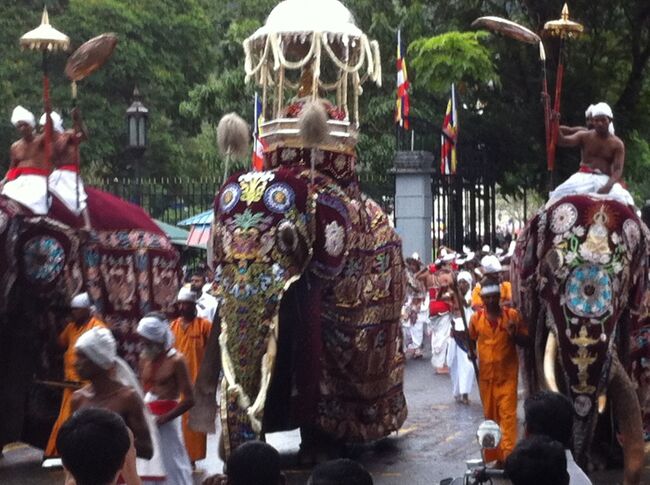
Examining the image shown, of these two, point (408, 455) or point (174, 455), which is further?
point (408, 455)

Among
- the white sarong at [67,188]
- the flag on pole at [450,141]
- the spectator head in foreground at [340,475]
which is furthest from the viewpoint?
the flag on pole at [450,141]

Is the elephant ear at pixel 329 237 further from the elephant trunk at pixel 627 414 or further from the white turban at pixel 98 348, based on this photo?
the white turban at pixel 98 348

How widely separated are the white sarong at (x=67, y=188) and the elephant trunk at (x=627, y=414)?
4.21 meters

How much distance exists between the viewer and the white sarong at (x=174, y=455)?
9156 mm

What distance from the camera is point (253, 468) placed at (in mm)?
5617

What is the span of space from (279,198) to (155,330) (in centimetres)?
257

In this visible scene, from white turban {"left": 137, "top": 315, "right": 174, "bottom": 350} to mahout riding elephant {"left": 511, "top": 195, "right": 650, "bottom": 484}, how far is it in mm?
2908

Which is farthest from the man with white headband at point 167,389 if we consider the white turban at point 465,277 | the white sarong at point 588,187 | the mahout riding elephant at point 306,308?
the white turban at point 465,277

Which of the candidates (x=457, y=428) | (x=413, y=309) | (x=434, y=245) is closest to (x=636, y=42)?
(x=434, y=245)

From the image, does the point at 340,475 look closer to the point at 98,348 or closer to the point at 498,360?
the point at 98,348

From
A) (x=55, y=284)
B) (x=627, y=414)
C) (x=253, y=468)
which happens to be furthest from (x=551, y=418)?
(x=55, y=284)

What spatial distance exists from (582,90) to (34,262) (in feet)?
53.4

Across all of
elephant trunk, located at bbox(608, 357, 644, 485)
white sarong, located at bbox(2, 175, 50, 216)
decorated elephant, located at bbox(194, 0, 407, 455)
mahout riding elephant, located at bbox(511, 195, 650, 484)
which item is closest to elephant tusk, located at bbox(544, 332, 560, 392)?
mahout riding elephant, located at bbox(511, 195, 650, 484)

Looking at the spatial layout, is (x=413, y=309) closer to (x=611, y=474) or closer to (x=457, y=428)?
(x=457, y=428)
